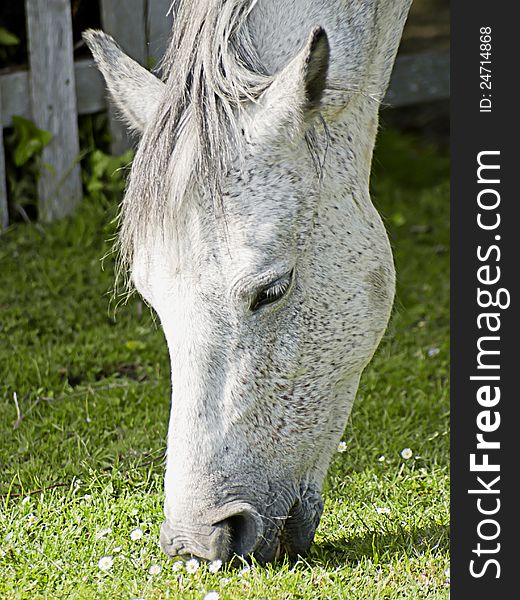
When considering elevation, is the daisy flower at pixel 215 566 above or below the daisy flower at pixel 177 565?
above

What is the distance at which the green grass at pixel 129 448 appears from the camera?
303cm

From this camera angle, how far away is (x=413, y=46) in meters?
9.41

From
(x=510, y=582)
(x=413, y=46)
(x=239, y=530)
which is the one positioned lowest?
(x=510, y=582)

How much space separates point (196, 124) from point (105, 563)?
137cm

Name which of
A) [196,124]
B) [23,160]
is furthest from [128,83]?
[23,160]

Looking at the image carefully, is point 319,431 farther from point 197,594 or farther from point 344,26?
point 344,26

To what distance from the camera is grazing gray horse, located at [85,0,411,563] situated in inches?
104

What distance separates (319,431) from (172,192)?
0.80m

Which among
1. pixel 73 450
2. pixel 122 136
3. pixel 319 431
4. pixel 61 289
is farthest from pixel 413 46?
pixel 319 431

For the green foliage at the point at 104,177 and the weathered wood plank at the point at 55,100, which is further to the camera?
the green foliage at the point at 104,177

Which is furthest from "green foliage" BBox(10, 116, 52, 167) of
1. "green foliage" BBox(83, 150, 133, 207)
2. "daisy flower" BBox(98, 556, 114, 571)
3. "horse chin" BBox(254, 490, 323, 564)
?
"horse chin" BBox(254, 490, 323, 564)

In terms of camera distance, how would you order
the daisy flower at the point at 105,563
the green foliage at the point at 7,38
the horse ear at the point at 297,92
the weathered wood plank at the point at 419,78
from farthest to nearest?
the weathered wood plank at the point at 419,78
the green foliage at the point at 7,38
the daisy flower at the point at 105,563
the horse ear at the point at 297,92

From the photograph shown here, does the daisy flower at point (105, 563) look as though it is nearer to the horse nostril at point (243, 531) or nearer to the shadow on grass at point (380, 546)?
the horse nostril at point (243, 531)


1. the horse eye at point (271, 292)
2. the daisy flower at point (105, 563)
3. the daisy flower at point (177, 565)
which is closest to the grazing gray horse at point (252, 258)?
the horse eye at point (271, 292)
